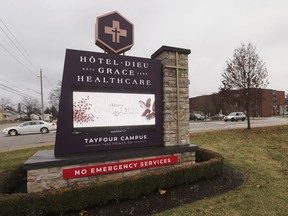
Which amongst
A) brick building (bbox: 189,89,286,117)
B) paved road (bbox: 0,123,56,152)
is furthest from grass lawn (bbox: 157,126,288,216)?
brick building (bbox: 189,89,286,117)

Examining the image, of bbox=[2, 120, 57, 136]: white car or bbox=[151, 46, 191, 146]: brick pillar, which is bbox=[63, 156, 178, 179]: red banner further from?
bbox=[2, 120, 57, 136]: white car

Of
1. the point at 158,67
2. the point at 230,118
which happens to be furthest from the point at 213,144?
the point at 230,118

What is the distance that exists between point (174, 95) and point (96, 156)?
9.97 ft

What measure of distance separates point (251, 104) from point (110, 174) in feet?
52.1

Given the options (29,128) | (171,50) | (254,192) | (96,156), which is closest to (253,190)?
(254,192)

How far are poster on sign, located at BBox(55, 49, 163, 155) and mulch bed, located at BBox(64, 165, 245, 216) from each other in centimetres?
153

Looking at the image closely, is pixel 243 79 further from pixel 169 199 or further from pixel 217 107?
pixel 217 107

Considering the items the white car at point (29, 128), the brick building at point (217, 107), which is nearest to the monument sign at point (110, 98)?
the white car at point (29, 128)

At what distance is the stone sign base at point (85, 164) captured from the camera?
13.9 feet

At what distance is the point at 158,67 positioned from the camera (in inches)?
239

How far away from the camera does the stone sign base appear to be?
13.9ft

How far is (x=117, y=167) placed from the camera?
4.93 meters

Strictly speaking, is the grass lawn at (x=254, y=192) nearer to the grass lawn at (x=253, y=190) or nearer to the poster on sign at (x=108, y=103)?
the grass lawn at (x=253, y=190)

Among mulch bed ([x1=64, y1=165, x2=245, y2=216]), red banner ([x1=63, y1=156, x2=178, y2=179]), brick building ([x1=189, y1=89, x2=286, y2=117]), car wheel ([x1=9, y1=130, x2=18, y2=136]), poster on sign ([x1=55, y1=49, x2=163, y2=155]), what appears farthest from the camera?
brick building ([x1=189, y1=89, x2=286, y2=117])
